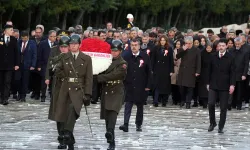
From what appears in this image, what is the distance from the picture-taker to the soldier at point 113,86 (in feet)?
50.1

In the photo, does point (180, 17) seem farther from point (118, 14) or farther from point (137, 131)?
point (137, 131)

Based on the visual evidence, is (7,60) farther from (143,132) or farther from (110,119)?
(110,119)

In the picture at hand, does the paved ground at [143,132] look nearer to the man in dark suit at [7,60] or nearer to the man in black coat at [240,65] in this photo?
the man in dark suit at [7,60]

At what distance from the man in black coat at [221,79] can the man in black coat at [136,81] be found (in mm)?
1350

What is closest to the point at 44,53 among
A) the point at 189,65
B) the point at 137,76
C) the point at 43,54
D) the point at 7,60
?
the point at 43,54

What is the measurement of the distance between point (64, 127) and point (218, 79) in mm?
4572

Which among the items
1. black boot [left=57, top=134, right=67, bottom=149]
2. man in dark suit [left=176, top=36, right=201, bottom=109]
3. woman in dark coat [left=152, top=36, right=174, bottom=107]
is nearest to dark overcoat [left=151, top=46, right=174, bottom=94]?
woman in dark coat [left=152, top=36, right=174, bottom=107]

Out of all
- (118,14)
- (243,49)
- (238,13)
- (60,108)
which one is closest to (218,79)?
(60,108)

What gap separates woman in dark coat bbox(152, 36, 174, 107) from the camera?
23.6 meters

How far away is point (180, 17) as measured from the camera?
97875mm

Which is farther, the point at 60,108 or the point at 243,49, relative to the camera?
the point at 243,49

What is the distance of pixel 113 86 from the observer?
Answer: 50.9 ft

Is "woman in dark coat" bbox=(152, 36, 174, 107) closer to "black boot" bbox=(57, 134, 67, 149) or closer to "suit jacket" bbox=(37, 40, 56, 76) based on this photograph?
"suit jacket" bbox=(37, 40, 56, 76)

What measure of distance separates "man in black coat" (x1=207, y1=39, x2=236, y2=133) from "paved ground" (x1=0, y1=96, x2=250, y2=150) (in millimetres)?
573
